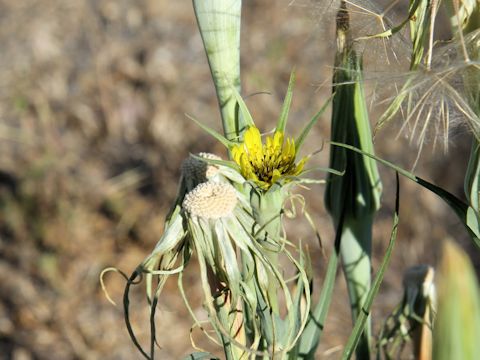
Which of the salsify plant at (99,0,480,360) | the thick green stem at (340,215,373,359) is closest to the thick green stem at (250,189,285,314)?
the salsify plant at (99,0,480,360)

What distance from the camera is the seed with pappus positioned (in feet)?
2.76

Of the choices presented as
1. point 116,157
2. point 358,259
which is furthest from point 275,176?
point 116,157

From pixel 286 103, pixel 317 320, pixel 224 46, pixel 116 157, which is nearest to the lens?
pixel 286 103

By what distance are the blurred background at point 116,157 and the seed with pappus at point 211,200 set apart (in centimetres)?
124

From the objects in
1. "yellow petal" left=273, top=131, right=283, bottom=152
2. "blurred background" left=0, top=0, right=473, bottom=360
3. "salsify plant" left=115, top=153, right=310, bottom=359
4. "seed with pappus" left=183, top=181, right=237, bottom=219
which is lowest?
"blurred background" left=0, top=0, right=473, bottom=360

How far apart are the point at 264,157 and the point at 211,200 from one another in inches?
3.4

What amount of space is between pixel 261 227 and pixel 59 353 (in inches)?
61.6

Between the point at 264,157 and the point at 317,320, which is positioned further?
the point at 317,320

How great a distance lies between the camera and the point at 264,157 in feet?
2.92

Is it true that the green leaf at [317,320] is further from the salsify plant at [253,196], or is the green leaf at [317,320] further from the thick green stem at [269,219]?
the thick green stem at [269,219]

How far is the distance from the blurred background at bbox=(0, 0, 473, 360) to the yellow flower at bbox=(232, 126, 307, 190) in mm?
1191

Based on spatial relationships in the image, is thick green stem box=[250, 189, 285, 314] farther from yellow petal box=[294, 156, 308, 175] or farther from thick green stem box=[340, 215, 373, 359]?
thick green stem box=[340, 215, 373, 359]

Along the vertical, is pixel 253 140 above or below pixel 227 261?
above

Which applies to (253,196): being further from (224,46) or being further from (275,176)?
(224,46)
